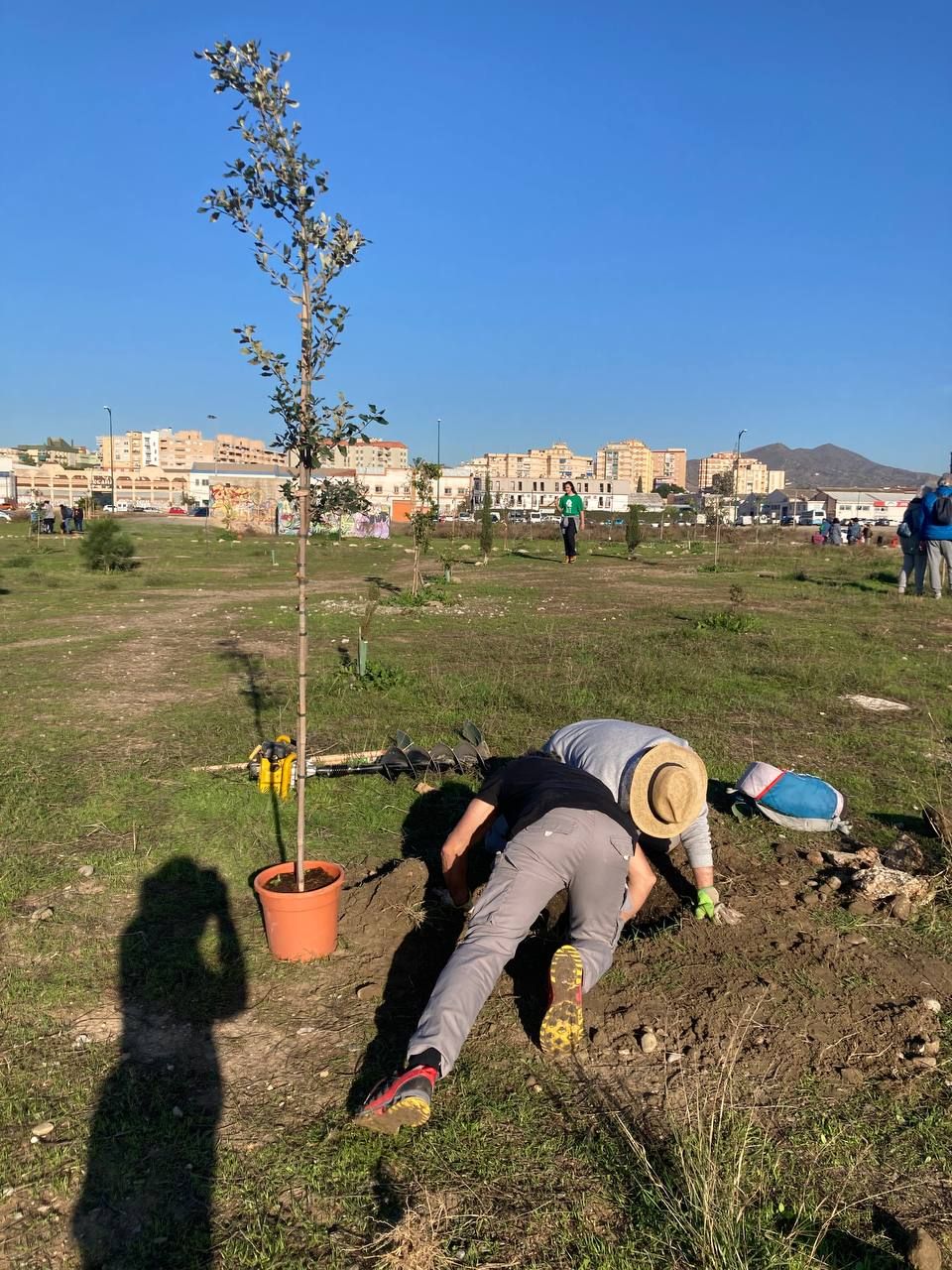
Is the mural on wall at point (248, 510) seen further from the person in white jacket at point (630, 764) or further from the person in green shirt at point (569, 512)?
the person in white jacket at point (630, 764)

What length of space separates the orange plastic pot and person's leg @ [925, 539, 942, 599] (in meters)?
15.2

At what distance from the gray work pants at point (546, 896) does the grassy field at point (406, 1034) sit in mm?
265

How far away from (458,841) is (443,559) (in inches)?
619

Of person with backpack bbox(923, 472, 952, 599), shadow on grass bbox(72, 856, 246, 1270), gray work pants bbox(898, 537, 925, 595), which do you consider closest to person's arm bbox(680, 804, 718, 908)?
shadow on grass bbox(72, 856, 246, 1270)

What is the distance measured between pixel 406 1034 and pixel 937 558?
15821mm

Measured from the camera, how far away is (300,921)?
3777 millimetres

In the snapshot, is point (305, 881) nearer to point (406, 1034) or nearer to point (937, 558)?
point (406, 1034)

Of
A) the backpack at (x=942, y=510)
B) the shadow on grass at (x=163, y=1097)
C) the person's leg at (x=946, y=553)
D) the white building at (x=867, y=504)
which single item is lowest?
the shadow on grass at (x=163, y=1097)

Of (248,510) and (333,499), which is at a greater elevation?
(248,510)

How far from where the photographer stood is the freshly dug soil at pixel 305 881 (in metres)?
3.97

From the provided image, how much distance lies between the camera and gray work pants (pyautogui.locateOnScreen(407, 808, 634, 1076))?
3.16 m

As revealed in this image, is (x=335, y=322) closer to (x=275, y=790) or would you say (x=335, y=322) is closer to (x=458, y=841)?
(x=458, y=841)

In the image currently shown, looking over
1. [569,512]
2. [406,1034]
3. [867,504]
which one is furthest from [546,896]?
[867,504]

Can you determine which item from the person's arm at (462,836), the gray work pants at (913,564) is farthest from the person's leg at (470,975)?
the gray work pants at (913,564)
